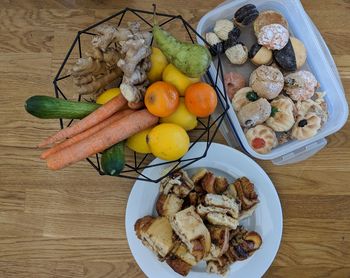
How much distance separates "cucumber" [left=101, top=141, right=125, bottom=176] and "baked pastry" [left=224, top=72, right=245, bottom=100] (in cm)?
27

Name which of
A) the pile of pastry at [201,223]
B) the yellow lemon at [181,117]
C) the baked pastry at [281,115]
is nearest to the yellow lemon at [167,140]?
the yellow lemon at [181,117]

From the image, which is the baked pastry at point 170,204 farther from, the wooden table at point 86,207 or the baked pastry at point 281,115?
the baked pastry at point 281,115

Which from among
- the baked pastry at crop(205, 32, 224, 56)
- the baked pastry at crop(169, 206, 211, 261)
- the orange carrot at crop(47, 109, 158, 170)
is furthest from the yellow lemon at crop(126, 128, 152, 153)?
the baked pastry at crop(205, 32, 224, 56)

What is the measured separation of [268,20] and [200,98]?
0.31 m

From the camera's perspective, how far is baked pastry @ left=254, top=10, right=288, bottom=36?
935 millimetres

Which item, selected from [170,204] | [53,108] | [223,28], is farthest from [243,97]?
[53,108]

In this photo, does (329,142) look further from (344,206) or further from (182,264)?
(182,264)

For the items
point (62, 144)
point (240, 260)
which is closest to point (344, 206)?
point (240, 260)

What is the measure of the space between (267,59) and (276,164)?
22cm

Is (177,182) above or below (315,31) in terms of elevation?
below

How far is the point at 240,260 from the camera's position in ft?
2.90

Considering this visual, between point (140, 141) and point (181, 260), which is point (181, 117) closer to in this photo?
point (140, 141)

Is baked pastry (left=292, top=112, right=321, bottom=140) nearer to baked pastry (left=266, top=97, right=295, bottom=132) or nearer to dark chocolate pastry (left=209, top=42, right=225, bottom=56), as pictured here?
baked pastry (left=266, top=97, right=295, bottom=132)

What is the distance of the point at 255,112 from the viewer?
88 centimetres
